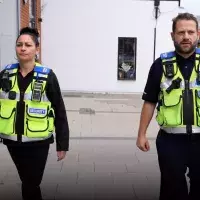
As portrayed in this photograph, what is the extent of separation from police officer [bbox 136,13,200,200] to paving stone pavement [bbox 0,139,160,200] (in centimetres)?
153

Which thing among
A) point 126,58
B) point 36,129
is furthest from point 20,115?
point 126,58

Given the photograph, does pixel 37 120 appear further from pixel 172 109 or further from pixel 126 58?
pixel 126 58

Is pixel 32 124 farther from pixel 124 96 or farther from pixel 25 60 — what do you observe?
pixel 124 96

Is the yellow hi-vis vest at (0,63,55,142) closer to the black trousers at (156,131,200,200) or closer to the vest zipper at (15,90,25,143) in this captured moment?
the vest zipper at (15,90,25,143)

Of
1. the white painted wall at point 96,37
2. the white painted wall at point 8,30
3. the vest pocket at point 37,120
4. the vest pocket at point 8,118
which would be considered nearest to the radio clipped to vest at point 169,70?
the vest pocket at point 37,120

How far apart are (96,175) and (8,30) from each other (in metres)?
4.69

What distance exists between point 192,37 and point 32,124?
→ 152 centimetres

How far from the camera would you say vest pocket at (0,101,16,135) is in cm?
385

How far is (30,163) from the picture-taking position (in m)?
3.92

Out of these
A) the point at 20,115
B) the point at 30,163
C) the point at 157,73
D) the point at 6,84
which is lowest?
the point at 30,163

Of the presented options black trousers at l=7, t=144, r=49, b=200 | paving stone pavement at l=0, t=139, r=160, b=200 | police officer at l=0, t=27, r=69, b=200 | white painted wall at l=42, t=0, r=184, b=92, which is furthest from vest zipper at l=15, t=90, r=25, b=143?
white painted wall at l=42, t=0, r=184, b=92

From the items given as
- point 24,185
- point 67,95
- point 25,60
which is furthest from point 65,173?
point 67,95

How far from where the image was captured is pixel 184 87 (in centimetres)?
375

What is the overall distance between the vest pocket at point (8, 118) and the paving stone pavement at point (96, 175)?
162cm
